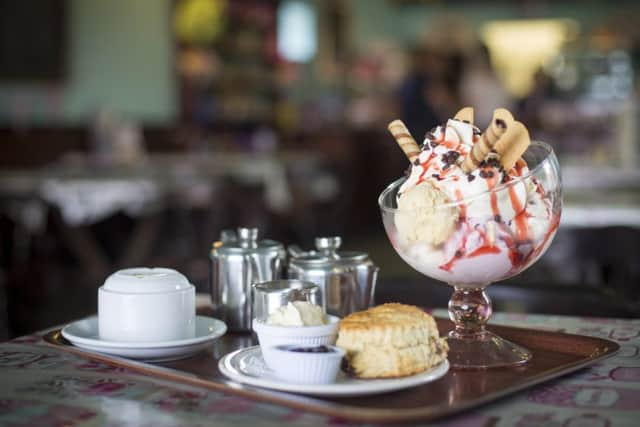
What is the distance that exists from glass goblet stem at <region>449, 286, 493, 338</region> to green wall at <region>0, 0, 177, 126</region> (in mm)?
6238

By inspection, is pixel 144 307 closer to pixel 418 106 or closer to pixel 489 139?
pixel 489 139

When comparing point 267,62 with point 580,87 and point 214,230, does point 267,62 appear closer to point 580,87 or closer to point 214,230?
→ point 580,87

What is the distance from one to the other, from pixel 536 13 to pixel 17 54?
1073 cm

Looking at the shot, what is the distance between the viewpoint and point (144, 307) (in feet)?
4.42

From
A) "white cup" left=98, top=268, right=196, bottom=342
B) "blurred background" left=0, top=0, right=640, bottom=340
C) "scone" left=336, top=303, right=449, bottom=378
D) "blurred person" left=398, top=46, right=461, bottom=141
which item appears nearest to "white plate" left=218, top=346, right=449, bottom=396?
"scone" left=336, top=303, right=449, bottom=378

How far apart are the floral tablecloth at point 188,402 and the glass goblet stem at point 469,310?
0.57 feet

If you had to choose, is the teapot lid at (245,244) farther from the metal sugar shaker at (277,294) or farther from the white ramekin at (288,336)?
the white ramekin at (288,336)

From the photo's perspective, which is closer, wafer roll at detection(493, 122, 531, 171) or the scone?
the scone

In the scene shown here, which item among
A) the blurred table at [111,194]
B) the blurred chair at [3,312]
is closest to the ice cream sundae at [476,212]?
the blurred chair at [3,312]

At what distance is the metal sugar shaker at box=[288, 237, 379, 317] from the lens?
1.53m

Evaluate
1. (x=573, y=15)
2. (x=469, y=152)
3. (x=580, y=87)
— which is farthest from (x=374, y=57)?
(x=469, y=152)

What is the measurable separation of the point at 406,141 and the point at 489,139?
19 cm

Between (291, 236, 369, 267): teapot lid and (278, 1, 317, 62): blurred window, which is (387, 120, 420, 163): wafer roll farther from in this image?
(278, 1, 317, 62): blurred window

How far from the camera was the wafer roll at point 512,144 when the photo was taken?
1275mm
